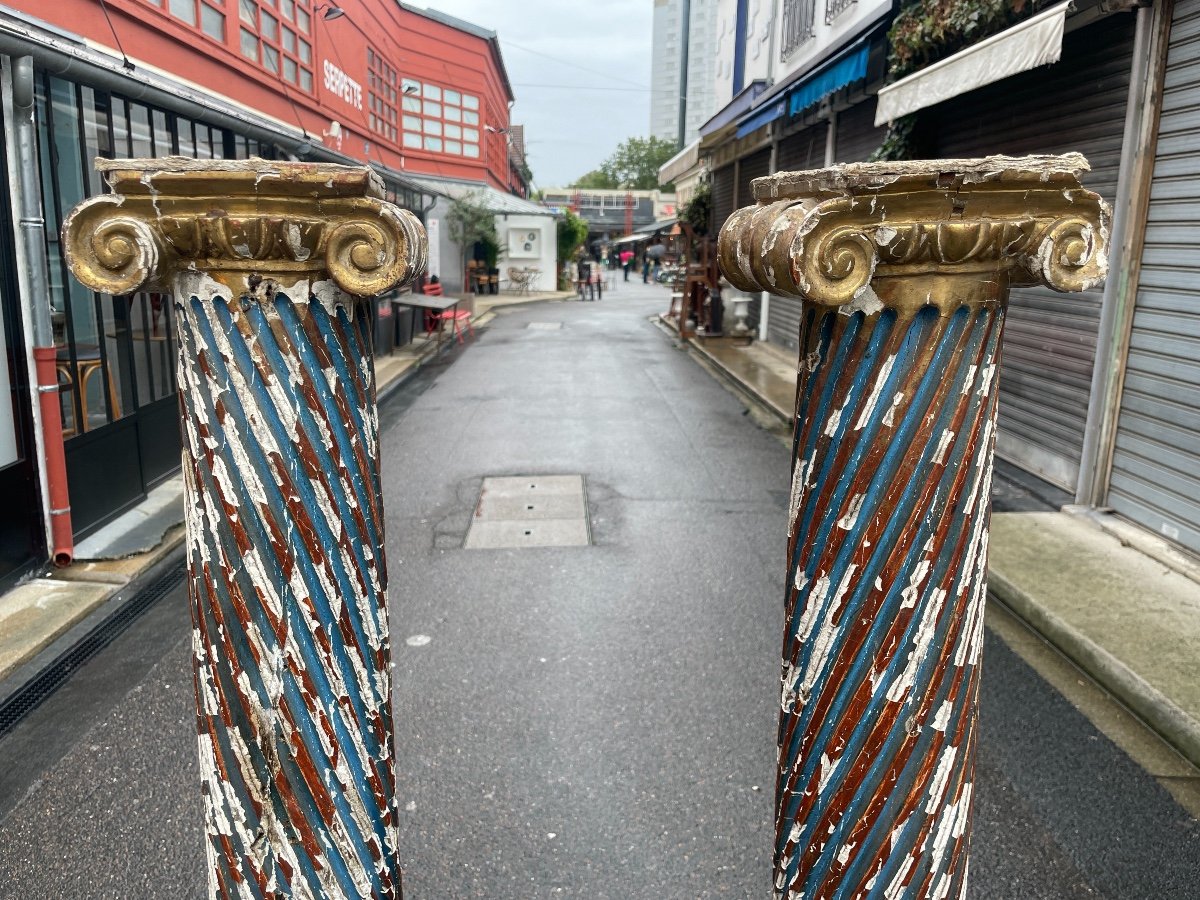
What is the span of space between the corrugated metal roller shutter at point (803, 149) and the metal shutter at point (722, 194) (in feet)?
11.7

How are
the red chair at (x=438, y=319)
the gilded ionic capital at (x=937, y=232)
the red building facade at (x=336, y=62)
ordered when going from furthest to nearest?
the red chair at (x=438, y=319) → the red building facade at (x=336, y=62) → the gilded ionic capital at (x=937, y=232)

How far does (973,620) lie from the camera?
5.00 feet

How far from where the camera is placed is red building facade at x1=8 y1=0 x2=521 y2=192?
883cm

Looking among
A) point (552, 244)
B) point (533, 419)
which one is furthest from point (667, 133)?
point (533, 419)

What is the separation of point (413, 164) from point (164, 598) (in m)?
25.7

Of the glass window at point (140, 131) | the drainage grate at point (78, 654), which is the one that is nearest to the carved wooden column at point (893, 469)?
the drainage grate at point (78, 654)

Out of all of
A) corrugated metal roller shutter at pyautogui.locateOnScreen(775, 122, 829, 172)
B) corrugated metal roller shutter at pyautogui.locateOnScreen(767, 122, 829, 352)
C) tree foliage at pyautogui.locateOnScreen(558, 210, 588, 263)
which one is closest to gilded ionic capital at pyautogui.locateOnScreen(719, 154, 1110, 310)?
corrugated metal roller shutter at pyautogui.locateOnScreen(767, 122, 829, 352)

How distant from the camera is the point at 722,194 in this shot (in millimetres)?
21203

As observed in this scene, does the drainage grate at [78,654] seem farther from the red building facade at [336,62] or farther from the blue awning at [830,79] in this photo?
the blue awning at [830,79]

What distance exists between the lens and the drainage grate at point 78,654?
13.6 ft

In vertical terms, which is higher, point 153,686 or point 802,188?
point 802,188

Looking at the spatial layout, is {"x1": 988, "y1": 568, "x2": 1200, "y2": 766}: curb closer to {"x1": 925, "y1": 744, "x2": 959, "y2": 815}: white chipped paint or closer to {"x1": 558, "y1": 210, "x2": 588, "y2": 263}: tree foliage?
{"x1": 925, "y1": 744, "x2": 959, "y2": 815}: white chipped paint

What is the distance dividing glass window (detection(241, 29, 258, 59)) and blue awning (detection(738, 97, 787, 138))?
7124 mm

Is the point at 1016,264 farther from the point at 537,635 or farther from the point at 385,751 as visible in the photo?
the point at 537,635
